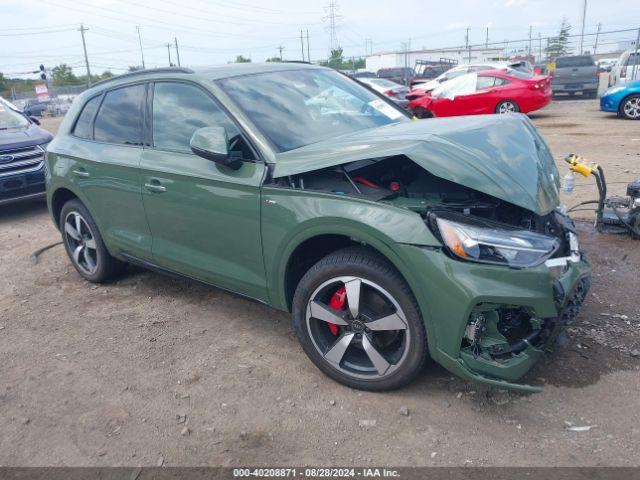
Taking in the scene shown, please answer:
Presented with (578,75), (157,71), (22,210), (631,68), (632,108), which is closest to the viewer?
(157,71)

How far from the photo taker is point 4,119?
8227 mm

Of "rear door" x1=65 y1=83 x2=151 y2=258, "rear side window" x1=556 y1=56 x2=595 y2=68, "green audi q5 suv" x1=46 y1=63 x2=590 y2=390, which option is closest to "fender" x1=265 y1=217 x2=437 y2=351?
"green audi q5 suv" x1=46 y1=63 x2=590 y2=390

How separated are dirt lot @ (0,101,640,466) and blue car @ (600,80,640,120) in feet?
34.5

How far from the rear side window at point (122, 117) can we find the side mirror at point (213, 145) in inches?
39.2

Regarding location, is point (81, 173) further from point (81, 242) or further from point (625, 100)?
point (625, 100)

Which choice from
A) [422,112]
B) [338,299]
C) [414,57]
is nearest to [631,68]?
[422,112]

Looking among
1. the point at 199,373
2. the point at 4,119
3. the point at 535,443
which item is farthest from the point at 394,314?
the point at 4,119

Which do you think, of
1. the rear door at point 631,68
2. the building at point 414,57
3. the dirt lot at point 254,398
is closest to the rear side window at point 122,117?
the dirt lot at point 254,398

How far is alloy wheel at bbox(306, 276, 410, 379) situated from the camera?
2873mm

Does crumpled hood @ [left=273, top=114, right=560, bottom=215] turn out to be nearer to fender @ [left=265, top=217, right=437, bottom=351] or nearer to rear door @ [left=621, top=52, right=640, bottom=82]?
fender @ [left=265, top=217, right=437, bottom=351]

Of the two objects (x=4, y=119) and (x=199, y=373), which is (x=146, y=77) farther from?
(x=4, y=119)

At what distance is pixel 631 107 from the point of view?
1323 centimetres

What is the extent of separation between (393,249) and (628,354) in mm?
1701

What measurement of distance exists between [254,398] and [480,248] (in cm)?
154
